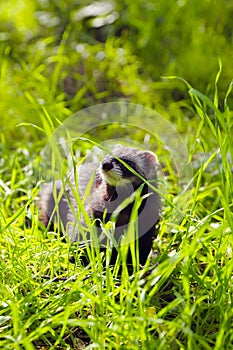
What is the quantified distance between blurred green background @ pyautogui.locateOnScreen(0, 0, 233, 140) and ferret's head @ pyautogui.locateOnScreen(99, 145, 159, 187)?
4.45 feet

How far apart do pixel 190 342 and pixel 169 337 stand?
0.17 meters

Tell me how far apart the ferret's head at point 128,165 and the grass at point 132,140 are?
0.57 feet

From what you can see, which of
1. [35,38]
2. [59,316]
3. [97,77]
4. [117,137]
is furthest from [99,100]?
[59,316]

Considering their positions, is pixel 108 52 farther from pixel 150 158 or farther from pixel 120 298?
pixel 120 298

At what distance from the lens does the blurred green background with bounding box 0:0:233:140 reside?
407 cm

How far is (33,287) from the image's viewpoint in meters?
2.16

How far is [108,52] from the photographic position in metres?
4.46

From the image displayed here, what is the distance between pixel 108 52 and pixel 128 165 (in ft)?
7.81

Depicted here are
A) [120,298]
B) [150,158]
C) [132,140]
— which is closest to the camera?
[120,298]

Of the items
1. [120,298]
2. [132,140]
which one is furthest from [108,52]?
[120,298]

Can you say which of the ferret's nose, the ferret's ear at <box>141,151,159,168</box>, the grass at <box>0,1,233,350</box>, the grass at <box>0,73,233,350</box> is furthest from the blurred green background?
the grass at <box>0,73,233,350</box>

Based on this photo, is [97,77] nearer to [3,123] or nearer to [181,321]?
[3,123]

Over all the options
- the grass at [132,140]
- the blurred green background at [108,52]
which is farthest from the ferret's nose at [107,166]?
the blurred green background at [108,52]

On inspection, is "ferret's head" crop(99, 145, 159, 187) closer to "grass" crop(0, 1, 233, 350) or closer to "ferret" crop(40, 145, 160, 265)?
"ferret" crop(40, 145, 160, 265)
